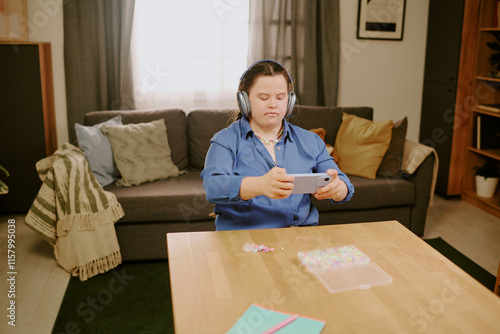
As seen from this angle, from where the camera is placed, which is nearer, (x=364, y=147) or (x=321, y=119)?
(x=364, y=147)

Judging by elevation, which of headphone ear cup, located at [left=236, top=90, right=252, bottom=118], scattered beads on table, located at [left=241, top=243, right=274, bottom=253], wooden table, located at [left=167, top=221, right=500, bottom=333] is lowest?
A: wooden table, located at [left=167, top=221, right=500, bottom=333]

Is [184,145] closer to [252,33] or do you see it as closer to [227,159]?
[252,33]

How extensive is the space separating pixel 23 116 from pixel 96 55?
662mm

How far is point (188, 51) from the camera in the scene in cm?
375

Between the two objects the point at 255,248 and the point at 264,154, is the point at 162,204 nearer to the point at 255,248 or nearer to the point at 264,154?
the point at 264,154

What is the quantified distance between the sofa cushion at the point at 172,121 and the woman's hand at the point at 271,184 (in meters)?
1.89

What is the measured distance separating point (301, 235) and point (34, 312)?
1.44 m

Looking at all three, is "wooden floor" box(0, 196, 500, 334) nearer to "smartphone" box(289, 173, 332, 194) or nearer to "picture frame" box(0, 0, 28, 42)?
"picture frame" box(0, 0, 28, 42)

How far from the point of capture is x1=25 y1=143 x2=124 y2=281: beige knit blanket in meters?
2.63

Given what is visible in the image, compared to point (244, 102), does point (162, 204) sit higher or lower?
lower

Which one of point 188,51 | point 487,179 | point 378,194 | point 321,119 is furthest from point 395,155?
point 188,51

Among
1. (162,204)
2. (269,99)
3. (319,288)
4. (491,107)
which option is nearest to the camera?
(319,288)

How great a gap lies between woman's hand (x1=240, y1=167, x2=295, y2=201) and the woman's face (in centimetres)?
27

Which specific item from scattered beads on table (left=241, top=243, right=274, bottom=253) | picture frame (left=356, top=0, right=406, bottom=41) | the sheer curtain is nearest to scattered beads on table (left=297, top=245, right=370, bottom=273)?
scattered beads on table (left=241, top=243, right=274, bottom=253)
